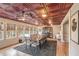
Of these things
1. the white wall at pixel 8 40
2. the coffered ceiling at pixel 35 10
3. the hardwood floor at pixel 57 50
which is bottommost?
the hardwood floor at pixel 57 50

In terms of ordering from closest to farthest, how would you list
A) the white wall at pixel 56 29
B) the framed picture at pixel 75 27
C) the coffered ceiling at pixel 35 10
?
the framed picture at pixel 75 27 < the coffered ceiling at pixel 35 10 < the white wall at pixel 56 29

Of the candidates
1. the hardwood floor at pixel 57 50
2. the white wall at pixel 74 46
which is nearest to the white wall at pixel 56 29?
the hardwood floor at pixel 57 50

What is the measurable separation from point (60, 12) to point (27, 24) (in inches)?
31.5

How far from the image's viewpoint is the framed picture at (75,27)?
6.98ft

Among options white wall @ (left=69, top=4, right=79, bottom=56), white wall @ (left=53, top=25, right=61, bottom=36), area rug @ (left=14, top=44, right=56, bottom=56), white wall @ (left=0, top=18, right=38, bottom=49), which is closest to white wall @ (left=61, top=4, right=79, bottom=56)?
white wall @ (left=69, top=4, right=79, bottom=56)

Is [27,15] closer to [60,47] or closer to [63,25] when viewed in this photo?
[63,25]

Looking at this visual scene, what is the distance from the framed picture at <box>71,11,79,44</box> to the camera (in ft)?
6.98

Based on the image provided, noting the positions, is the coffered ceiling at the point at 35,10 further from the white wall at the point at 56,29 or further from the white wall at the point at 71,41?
the white wall at the point at 56,29

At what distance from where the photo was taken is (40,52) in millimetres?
2346

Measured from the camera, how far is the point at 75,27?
2.22m

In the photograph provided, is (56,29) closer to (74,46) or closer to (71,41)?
(71,41)

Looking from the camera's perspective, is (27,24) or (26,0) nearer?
(26,0)

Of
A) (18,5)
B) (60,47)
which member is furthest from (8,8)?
(60,47)

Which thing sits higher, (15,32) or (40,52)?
(15,32)
